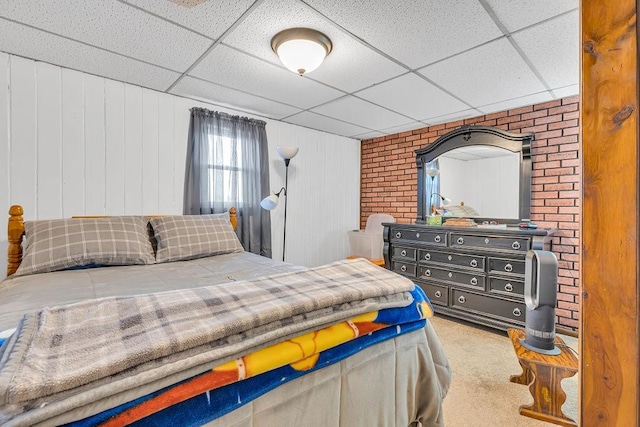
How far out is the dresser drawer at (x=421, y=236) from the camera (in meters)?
2.99

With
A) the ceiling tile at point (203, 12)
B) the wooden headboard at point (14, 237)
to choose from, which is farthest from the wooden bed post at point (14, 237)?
the ceiling tile at point (203, 12)

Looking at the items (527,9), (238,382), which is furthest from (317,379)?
(527,9)

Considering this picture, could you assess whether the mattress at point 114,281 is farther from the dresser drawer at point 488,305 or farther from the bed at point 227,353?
the dresser drawer at point 488,305

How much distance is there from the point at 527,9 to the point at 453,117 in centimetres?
186

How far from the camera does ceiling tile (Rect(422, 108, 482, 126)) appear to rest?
317 cm

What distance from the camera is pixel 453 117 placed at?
11.0 feet

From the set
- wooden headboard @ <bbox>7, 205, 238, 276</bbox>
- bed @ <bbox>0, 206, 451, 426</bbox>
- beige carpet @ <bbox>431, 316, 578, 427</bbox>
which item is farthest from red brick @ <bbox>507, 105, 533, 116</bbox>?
wooden headboard @ <bbox>7, 205, 238, 276</bbox>

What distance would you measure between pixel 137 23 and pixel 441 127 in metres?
3.17

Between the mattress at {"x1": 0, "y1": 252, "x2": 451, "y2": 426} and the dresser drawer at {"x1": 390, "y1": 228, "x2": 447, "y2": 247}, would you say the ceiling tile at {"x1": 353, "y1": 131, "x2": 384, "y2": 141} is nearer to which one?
the dresser drawer at {"x1": 390, "y1": 228, "x2": 447, "y2": 247}

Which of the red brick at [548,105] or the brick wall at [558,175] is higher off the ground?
the red brick at [548,105]

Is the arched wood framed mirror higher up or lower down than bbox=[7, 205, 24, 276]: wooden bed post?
higher up

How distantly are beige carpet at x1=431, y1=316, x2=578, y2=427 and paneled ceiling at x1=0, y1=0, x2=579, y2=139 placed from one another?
2148 millimetres

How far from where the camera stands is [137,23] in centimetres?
170

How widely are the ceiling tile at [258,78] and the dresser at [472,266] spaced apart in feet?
5.66
